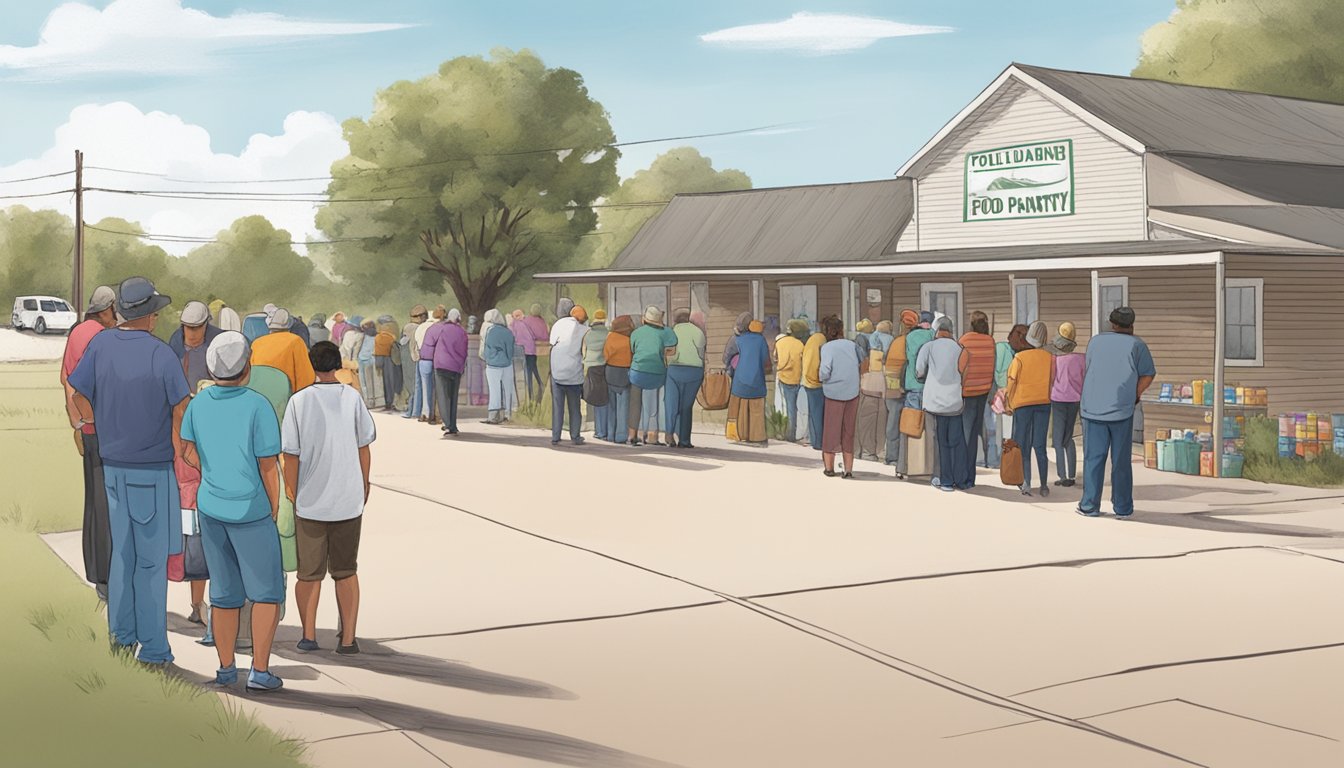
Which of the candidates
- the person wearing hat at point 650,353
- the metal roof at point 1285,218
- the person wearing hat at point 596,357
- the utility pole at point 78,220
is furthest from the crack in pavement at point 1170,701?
the utility pole at point 78,220

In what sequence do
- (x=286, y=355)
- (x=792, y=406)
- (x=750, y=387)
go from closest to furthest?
(x=286, y=355), (x=750, y=387), (x=792, y=406)

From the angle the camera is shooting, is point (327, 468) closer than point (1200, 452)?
Yes

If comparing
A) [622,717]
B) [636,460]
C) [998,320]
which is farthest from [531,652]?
[998,320]

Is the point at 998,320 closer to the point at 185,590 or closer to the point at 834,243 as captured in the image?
the point at 834,243

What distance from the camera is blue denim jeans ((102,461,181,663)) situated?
8.17 m

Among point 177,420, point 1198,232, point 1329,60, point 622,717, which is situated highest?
point 1329,60

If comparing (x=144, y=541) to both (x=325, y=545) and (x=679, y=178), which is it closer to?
(x=325, y=545)

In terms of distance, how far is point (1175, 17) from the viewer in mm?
62438

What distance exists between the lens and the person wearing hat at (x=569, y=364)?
68.6ft

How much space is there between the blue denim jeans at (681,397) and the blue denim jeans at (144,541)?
12518 millimetres

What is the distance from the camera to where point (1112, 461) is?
1446cm

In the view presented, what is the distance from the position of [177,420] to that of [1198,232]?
56.6ft

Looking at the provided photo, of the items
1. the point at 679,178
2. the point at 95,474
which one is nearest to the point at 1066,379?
the point at 95,474

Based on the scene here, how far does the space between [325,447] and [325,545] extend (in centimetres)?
55
